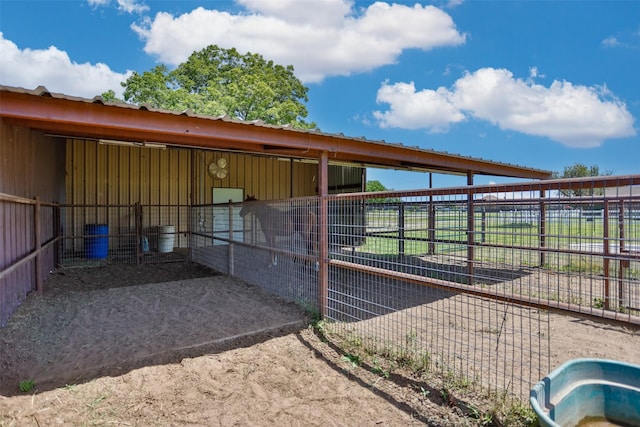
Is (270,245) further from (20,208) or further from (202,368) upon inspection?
(20,208)

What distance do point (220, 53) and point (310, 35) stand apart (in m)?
9.32

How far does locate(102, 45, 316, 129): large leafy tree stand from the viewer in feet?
65.6

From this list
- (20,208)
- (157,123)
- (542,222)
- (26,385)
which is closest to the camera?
(26,385)

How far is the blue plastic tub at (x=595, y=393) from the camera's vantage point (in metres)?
1.92

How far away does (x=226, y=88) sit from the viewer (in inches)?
864

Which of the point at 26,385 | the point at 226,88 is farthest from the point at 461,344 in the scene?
the point at 226,88

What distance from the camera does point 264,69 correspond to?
949 inches

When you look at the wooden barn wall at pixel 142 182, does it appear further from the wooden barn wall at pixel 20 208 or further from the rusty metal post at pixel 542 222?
the rusty metal post at pixel 542 222

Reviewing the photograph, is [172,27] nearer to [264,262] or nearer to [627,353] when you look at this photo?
[264,262]

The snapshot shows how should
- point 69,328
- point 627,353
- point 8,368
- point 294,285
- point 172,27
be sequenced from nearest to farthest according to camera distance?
point 8,368, point 627,353, point 69,328, point 294,285, point 172,27

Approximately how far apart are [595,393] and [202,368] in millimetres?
2934

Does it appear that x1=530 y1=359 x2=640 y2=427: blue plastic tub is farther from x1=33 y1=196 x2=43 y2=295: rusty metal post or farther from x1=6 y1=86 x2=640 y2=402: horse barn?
x1=33 y1=196 x2=43 y2=295: rusty metal post

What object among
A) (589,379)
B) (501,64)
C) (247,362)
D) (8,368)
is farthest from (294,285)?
(501,64)

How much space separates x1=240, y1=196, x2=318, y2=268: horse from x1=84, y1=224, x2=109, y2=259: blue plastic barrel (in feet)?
15.9
